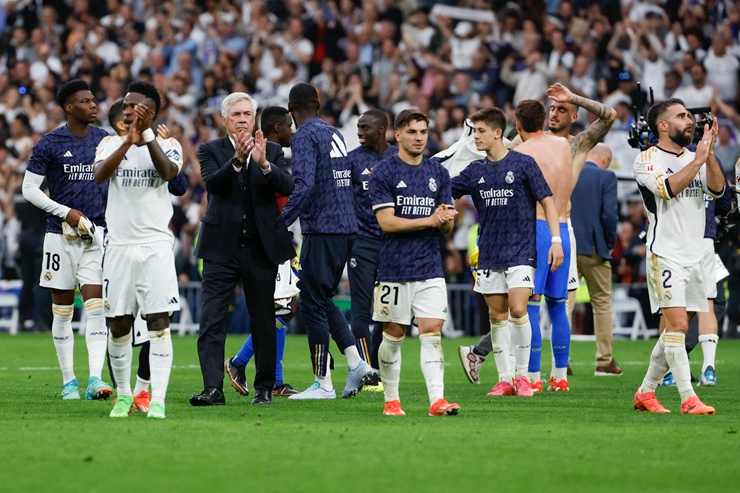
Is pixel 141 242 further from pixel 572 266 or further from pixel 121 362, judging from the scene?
pixel 572 266

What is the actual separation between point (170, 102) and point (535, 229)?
697 inches

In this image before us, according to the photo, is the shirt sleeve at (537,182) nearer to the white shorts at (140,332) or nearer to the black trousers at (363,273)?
the black trousers at (363,273)

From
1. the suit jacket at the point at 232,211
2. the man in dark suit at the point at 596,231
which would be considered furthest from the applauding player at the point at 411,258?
the man in dark suit at the point at 596,231

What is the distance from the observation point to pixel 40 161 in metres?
13.4

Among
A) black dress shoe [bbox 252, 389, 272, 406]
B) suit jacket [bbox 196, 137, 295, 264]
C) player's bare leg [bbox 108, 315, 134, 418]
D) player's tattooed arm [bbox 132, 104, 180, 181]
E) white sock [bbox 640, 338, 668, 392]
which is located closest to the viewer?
player's tattooed arm [bbox 132, 104, 180, 181]

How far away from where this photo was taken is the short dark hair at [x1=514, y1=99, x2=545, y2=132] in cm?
1432

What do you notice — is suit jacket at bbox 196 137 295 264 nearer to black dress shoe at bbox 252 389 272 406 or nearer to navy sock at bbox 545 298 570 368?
black dress shoe at bbox 252 389 272 406

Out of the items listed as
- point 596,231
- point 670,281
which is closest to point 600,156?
point 596,231

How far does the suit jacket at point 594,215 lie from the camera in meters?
17.6

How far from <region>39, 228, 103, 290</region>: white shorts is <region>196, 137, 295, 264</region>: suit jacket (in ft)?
4.38

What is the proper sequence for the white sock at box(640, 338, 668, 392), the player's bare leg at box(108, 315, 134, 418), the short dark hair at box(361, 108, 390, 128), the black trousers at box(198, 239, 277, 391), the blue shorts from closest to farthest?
the player's bare leg at box(108, 315, 134, 418) → the white sock at box(640, 338, 668, 392) → the black trousers at box(198, 239, 277, 391) → the blue shorts → the short dark hair at box(361, 108, 390, 128)

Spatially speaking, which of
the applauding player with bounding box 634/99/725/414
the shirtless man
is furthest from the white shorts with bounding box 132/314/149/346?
the applauding player with bounding box 634/99/725/414

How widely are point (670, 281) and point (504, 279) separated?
2.32 m

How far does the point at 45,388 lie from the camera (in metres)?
14.4
